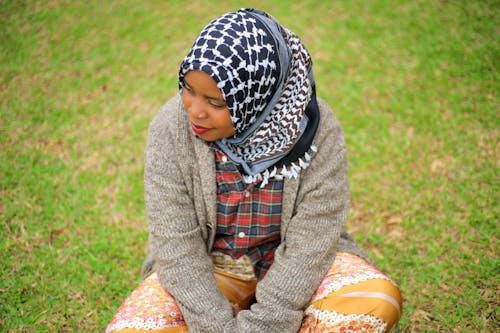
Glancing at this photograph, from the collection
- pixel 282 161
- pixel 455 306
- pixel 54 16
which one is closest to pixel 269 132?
pixel 282 161

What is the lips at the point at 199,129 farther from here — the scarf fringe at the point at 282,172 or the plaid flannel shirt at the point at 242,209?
the scarf fringe at the point at 282,172

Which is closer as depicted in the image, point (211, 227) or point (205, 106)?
point (205, 106)

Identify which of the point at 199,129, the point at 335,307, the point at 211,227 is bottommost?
the point at 335,307

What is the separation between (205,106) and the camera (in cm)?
182

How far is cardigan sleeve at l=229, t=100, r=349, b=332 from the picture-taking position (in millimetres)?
2008

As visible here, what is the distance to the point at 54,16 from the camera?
5.21m

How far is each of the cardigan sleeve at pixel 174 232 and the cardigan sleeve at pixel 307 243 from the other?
21 centimetres

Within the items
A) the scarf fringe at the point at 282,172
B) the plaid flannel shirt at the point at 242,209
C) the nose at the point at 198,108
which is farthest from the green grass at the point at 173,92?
the nose at the point at 198,108

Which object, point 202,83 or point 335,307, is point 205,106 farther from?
point 335,307

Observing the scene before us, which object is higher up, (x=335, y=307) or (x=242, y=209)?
(x=242, y=209)

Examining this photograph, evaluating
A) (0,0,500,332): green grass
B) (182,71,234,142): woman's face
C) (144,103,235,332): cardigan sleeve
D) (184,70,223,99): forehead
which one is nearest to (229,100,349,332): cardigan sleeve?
(144,103,235,332): cardigan sleeve

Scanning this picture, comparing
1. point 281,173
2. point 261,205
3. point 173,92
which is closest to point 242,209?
point 261,205

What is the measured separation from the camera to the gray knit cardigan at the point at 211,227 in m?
2.02

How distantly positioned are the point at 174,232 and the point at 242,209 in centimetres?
37
